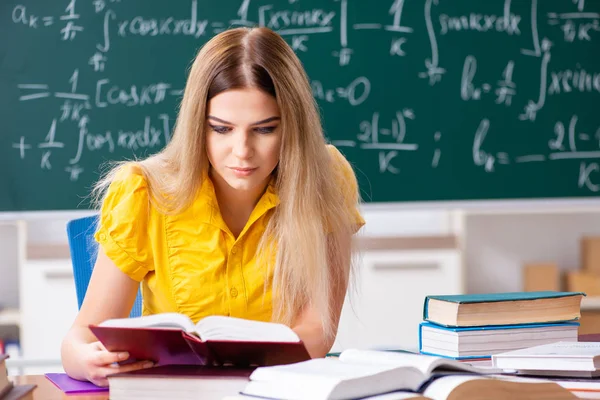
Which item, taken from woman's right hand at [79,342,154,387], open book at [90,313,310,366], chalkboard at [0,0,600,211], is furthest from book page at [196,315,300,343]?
chalkboard at [0,0,600,211]

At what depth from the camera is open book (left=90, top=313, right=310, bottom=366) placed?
1.05 meters

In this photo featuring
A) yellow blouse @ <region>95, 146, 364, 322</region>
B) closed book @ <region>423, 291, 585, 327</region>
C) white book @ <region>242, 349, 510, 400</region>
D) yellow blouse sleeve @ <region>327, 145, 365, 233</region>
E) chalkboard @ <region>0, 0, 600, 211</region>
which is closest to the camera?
white book @ <region>242, 349, 510, 400</region>

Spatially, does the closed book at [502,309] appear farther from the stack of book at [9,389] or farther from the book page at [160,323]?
the stack of book at [9,389]

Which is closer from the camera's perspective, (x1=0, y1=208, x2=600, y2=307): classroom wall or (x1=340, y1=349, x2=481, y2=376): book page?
(x1=340, y1=349, x2=481, y2=376): book page

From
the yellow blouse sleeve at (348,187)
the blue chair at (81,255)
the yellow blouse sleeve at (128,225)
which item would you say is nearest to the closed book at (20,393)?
the yellow blouse sleeve at (128,225)

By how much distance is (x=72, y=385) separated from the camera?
4.11 feet

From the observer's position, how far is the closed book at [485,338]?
130 cm

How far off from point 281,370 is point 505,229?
3056mm

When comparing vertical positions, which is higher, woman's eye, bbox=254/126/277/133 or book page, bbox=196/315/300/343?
woman's eye, bbox=254/126/277/133

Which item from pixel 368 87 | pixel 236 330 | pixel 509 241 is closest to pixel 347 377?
pixel 236 330

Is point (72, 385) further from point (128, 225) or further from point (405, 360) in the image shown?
point (405, 360)

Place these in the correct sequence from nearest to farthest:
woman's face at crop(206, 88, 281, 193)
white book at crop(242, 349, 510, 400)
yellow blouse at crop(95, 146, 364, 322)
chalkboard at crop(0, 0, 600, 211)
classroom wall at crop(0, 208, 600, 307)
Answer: white book at crop(242, 349, 510, 400), woman's face at crop(206, 88, 281, 193), yellow blouse at crop(95, 146, 364, 322), chalkboard at crop(0, 0, 600, 211), classroom wall at crop(0, 208, 600, 307)

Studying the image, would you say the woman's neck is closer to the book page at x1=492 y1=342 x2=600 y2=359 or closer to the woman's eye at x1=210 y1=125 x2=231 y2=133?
the woman's eye at x1=210 y1=125 x2=231 y2=133

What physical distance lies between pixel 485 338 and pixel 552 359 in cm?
15
